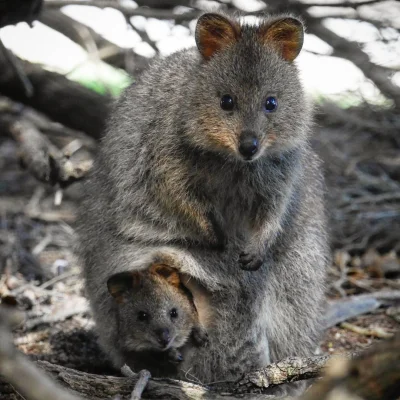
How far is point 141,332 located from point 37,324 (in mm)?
1416

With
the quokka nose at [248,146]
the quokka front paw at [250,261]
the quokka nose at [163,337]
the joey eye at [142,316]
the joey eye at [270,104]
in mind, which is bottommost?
the quokka nose at [163,337]

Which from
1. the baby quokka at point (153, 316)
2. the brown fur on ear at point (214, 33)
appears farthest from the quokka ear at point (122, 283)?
the brown fur on ear at point (214, 33)

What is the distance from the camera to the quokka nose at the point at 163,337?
13.5 feet

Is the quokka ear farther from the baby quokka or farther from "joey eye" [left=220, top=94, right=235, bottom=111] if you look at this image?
"joey eye" [left=220, top=94, right=235, bottom=111]

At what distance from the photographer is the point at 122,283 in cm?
437

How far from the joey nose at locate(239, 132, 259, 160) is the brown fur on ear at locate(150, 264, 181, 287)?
0.93m

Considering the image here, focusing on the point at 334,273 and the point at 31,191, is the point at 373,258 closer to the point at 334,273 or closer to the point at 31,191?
the point at 334,273

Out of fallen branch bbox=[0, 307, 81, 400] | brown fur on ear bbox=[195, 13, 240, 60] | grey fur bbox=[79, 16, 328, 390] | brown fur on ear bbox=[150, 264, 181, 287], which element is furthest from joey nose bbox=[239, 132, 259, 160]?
fallen branch bbox=[0, 307, 81, 400]

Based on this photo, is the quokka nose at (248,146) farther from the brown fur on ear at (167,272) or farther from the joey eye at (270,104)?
the brown fur on ear at (167,272)

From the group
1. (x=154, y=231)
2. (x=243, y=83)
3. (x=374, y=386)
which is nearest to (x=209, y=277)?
(x=154, y=231)

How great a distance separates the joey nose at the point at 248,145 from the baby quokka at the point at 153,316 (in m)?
0.94

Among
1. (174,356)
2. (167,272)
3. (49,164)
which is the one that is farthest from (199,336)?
(49,164)

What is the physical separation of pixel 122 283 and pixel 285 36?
179cm

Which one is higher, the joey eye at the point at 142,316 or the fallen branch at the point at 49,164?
the fallen branch at the point at 49,164
